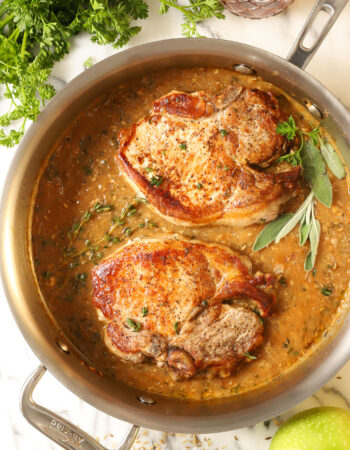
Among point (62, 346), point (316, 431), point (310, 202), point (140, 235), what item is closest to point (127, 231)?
point (140, 235)

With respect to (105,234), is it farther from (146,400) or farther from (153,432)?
(153,432)

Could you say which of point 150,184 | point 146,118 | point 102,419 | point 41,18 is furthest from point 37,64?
point 102,419

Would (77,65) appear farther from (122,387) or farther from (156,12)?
(122,387)

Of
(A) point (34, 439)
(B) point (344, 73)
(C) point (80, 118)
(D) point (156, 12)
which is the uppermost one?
(B) point (344, 73)

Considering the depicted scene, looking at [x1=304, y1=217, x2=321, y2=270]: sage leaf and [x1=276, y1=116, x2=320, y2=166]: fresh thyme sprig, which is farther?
[x1=304, y1=217, x2=321, y2=270]: sage leaf

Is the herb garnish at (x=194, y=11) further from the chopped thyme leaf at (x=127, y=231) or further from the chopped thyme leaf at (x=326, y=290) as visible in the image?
the chopped thyme leaf at (x=326, y=290)

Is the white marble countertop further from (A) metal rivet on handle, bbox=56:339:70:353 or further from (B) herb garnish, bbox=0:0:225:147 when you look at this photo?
(A) metal rivet on handle, bbox=56:339:70:353

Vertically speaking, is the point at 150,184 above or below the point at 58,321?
above

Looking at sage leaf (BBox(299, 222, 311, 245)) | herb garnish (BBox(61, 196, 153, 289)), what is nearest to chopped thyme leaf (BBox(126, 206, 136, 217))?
herb garnish (BBox(61, 196, 153, 289))
